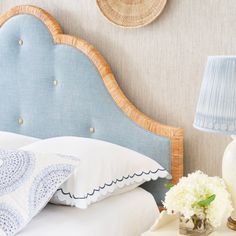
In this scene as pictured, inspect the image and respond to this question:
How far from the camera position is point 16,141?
220 centimetres

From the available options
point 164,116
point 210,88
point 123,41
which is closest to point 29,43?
point 123,41

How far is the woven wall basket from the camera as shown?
210 cm

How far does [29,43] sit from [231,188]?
126 centimetres

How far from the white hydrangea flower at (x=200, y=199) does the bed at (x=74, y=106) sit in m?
0.30

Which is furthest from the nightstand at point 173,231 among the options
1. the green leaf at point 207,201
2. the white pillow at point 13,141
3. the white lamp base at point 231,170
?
the white pillow at point 13,141

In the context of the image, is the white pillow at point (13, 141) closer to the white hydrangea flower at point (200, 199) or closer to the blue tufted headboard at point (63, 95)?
the blue tufted headboard at point (63, 95)

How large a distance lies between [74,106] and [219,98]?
2.96 feet

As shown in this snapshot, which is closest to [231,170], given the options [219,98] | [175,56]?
[219,98]

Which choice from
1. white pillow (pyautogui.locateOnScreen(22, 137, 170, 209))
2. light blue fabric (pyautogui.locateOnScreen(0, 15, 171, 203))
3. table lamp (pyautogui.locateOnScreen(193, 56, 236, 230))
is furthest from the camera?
light blue fabric (pyautogui.locateOnScreen(0, 15, 171, 203))

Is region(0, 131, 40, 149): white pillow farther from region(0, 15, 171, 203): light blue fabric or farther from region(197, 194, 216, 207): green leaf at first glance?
region(197, 194, 216, 207): green leaf

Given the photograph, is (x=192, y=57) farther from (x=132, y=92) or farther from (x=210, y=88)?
(x=210, y=88)

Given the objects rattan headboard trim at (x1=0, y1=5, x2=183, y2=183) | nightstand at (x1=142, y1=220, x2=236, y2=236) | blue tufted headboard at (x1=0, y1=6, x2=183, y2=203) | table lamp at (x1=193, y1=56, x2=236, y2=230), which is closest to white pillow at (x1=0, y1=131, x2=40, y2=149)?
blue tufted headboard at (x1=0, y1=6, x2=183, y2=203)

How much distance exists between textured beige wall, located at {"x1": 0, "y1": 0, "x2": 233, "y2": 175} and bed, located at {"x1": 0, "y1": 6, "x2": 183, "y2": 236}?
0.24 feet

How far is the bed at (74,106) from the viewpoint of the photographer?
1.88m
